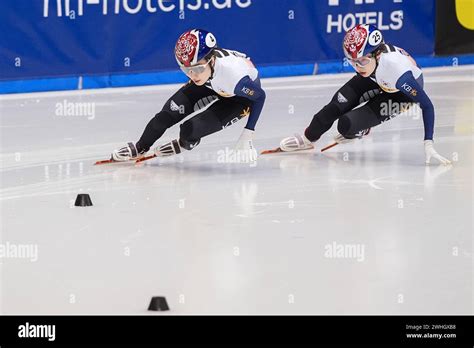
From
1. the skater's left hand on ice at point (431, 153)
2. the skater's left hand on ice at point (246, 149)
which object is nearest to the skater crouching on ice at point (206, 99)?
the skater's left hand on ice at point (246, 149)

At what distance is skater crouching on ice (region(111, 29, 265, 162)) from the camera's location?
28.8 feet

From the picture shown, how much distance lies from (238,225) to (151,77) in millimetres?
8173

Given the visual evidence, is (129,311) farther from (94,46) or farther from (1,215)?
(94,46)

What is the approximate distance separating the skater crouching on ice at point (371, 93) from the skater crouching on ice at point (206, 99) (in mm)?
707

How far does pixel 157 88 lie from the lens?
575 inches

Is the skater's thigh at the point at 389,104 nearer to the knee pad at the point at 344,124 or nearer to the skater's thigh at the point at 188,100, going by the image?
the knee pad at the point at 344,124

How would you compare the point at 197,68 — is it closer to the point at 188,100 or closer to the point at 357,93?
the point at 188,100

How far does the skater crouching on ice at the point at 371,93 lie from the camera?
898cm

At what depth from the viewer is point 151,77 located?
1491 centimetres

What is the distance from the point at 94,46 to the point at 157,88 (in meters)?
0.97

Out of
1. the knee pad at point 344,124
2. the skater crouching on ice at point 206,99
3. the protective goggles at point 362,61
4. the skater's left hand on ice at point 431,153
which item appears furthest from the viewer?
the knee pad at point 344,124

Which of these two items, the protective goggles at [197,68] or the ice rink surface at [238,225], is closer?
the ice rink surface at [238,225]

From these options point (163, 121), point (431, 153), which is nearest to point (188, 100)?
point (163, 121)

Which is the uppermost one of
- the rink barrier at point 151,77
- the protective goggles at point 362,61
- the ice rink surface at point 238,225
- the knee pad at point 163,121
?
the rink barrier at point 151,77
